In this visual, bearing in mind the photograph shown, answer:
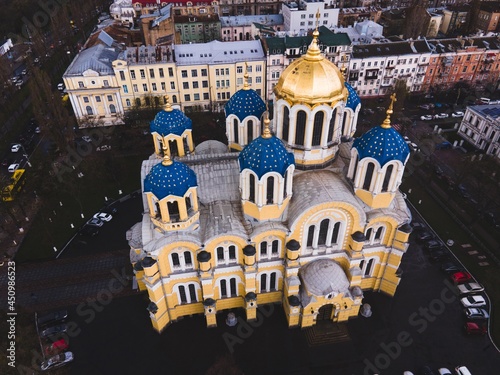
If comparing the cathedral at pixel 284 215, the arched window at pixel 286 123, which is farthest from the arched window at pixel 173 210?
the arched window at pixel 286 123

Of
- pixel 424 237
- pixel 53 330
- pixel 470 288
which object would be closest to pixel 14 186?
pixel 53 330

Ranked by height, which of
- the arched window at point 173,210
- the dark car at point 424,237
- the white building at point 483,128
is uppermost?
the arched window at point 173,210

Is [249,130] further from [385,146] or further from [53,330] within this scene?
[53,330]

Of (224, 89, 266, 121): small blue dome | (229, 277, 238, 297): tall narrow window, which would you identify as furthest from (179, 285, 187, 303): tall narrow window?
(224, 89, 266, 121): small blue dome

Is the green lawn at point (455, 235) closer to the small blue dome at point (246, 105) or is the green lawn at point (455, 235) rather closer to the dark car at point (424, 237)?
the dark car at point (424, 237)

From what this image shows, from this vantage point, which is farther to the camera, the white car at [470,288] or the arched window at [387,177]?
the white car at [470,288]

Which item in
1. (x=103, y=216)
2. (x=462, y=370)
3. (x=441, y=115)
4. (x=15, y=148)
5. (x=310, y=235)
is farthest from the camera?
(x=441, y=115)

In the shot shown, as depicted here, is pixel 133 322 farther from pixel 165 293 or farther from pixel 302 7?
pixel 302 7

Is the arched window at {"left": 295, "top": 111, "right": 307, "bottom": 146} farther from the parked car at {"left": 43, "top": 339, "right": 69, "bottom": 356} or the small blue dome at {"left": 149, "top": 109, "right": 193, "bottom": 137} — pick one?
the parked car at {"left": 43, "top": 339, "right": 69, "bottom": 356}
